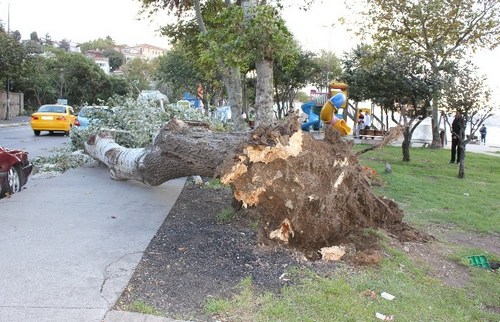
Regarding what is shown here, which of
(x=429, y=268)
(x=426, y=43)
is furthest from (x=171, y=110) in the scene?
(x=426, y=43)

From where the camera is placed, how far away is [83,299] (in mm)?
3900

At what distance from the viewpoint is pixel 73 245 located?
5320 mm

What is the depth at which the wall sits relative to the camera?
37625mm

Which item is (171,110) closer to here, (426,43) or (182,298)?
(182,298)

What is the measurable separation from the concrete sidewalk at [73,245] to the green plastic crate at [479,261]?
11.7 ft

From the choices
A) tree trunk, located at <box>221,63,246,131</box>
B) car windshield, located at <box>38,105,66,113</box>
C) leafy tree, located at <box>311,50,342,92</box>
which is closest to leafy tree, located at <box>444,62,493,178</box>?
tree trunk, located at <box>221,63,246,131</box>

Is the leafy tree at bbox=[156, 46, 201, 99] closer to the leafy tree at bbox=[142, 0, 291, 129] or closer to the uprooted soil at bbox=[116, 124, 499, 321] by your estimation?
the leafy tree at bbox=[142, 0, 291, 129]

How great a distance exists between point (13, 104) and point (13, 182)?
37245mm

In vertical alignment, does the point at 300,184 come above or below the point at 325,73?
below

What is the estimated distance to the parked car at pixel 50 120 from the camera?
22453mm

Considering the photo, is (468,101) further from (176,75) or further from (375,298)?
(176,75)

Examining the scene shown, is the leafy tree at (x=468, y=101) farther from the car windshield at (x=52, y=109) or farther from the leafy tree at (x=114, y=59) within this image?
the leafy tree at (x=114, y=59)

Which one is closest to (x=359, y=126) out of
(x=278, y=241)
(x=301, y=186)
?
(x=278, y=241)

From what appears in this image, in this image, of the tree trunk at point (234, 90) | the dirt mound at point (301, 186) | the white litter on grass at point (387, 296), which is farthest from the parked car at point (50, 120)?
the white litter on grass at point (387, 296)
